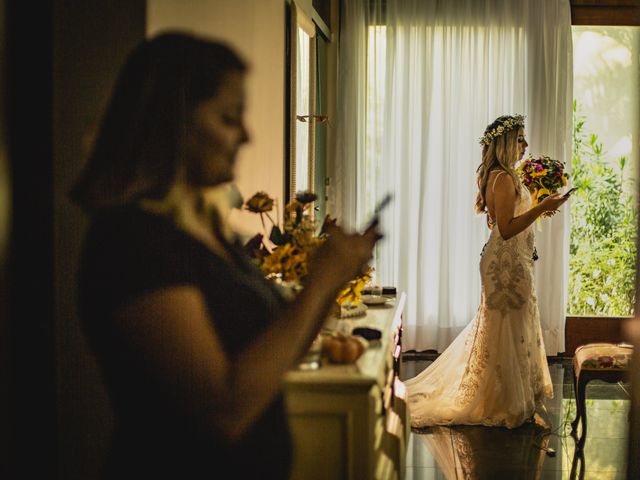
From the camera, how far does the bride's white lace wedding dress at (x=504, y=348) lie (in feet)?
11.5

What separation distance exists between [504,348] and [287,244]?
2604mm

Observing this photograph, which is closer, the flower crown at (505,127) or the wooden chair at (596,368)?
the wooden chair at (596,368)

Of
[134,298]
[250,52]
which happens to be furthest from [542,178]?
[134,298]

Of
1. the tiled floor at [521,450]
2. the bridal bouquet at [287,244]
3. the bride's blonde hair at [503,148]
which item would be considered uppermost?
the bride's blonde hair at [503,148]

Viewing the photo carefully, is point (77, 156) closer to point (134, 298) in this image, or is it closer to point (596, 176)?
point (134, 298)

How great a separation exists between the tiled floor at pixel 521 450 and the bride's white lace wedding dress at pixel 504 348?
0.07 metres

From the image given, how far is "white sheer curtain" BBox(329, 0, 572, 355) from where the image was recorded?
4.82 meters

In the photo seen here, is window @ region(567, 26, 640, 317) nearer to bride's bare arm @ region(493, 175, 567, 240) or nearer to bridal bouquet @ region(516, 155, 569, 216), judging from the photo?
bridal bouquet @ region(516, 155, 569, 216)

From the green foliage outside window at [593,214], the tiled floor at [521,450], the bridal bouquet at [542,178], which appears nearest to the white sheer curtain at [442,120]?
the green foliage outside window at [593,214]

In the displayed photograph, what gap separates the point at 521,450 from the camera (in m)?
3.21

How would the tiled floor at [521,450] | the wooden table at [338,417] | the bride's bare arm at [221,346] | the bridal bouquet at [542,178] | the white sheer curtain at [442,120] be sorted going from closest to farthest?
the bride's bare arm at [221,346] → the wooden table at [338,417] → the tiled floor at [521,450] → the bridal bouquet at [542,178] → the white sheer curtain at [442,120]

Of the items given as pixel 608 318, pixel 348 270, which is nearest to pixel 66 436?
pixel 348 270

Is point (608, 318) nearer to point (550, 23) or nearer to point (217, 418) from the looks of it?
point (550, 23)

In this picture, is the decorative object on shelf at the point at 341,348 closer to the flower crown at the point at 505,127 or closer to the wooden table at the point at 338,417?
the wooden table at the point at 338,417
